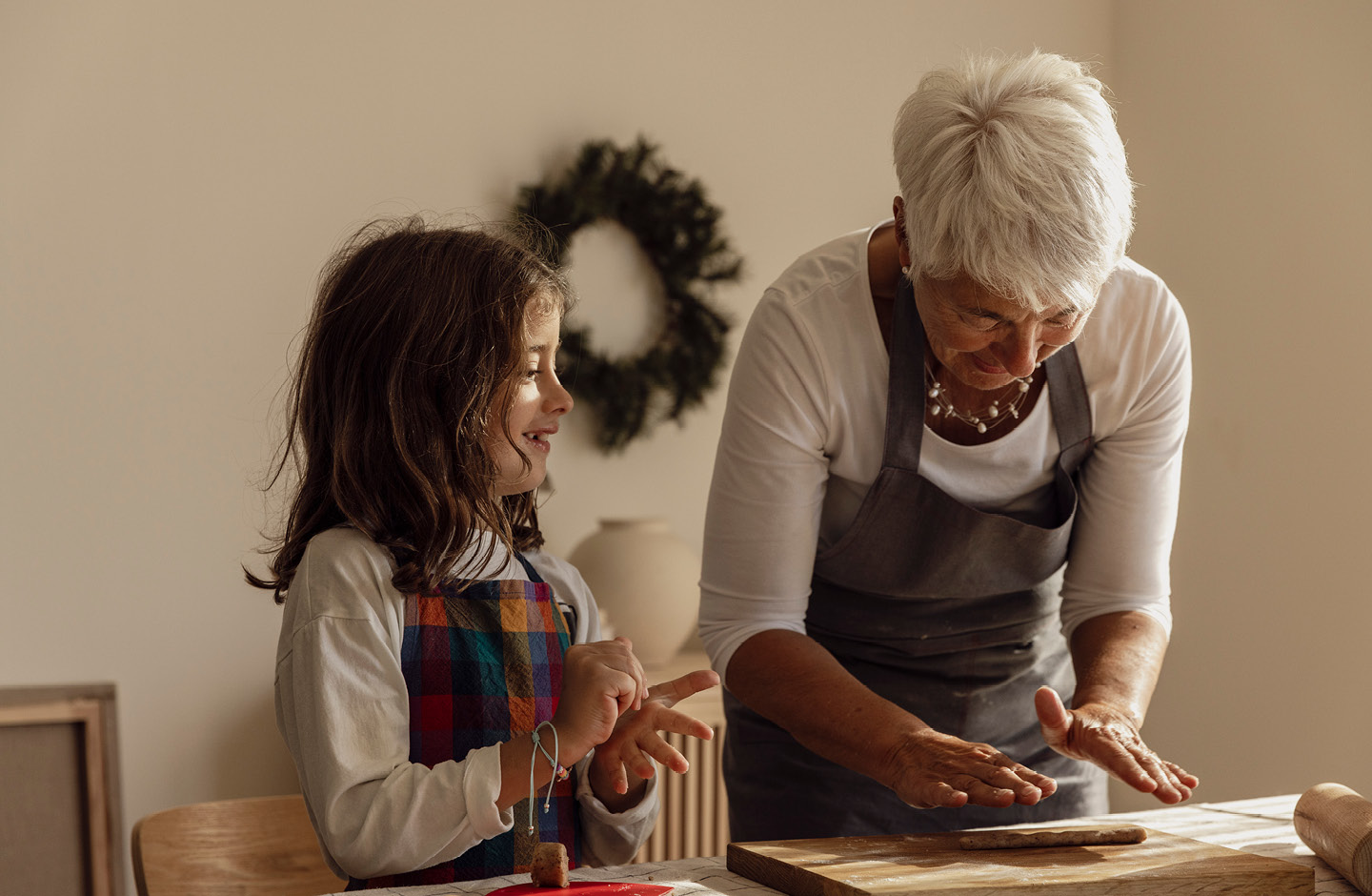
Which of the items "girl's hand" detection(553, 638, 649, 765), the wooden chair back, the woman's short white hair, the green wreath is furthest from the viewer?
the green wreath

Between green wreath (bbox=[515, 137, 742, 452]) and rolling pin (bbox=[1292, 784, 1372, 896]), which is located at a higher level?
green wreath (bbox=[515, 137, 742, 452])

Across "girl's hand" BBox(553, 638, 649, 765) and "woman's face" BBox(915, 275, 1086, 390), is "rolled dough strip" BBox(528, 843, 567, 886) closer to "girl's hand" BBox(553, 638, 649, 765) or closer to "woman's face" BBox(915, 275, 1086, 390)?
"girl's hand" BBox(553, 638, 649, 765)

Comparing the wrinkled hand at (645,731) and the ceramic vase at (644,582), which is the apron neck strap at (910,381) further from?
the ceramic vase at (644,582)

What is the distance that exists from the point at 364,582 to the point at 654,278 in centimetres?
198

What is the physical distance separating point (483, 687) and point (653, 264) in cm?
195

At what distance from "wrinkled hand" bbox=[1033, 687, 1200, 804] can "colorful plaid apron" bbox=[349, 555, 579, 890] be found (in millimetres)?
439

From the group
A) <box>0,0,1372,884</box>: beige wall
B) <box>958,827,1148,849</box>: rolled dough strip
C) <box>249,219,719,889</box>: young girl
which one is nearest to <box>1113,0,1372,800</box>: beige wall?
<box>0,0,1372,884</box>: beige wall

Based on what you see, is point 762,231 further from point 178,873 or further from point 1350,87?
point 178,873

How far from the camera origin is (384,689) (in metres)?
A: 1.04

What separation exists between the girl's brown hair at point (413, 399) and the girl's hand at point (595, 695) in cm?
19

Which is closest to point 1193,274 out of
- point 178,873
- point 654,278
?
point 654,278

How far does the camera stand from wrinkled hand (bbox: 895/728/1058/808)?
994mm

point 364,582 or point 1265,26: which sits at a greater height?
point 1265,26

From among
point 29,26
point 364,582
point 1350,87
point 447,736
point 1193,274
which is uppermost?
point 29,26
